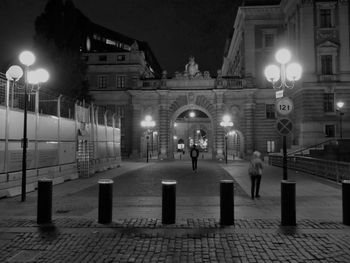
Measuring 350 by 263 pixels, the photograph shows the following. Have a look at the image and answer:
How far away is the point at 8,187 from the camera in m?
13.6

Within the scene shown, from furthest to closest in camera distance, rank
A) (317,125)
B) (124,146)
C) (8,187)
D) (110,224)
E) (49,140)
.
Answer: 1. (124,146)
2. (317,125)
3. (49,140)
4. (8,187)
5. (110,224)

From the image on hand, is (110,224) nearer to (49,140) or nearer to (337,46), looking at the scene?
(49,140)

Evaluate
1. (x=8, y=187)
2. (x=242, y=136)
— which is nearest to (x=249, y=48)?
(x=242, y=136)

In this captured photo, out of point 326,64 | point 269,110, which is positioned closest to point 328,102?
point 326,64

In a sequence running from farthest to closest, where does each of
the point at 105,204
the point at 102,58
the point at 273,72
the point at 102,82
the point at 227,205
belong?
the point at 102,58 → the point at 102,82 → the point at 273,72 → the point at 105,204 → the point at 227,205

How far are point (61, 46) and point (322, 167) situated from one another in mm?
30037

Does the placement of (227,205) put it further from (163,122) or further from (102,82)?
(102,82)

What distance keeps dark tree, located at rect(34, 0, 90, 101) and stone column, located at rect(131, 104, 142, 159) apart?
7987mm

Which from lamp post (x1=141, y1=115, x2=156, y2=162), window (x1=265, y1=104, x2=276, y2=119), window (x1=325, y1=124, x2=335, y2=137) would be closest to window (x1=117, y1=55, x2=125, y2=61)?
lamp post (x1=141, y1=115, x2=156, y2=162)

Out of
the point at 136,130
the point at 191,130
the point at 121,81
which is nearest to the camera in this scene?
the point at 136,130

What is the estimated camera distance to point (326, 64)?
124ft

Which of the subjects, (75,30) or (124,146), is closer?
(75,30)

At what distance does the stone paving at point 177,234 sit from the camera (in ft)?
21.4

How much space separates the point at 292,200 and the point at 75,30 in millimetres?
37341
